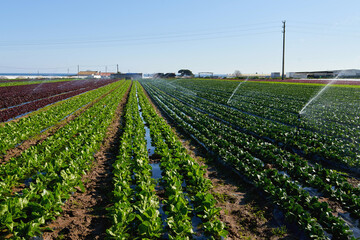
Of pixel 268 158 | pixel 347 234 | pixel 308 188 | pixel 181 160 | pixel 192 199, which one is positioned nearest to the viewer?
pixel 347 234

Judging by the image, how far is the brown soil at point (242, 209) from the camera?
188 inches

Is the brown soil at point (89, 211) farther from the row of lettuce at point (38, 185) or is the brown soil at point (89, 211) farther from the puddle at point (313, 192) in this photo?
the puddle at point (313, 192)

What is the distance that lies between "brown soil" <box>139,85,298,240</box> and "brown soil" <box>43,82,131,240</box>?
2.65m

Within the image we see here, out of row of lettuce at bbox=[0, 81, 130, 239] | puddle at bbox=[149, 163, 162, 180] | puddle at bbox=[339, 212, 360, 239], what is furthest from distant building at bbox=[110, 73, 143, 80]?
puddle at bbox=[339, 212, 360, 239]

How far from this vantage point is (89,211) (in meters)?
5.42

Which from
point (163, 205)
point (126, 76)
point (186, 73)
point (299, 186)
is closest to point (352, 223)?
point (299, 186)

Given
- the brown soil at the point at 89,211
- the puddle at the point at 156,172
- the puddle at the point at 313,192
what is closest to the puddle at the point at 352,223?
the puddle at the point at 313,192

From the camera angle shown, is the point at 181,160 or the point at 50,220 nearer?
the point at 50,220

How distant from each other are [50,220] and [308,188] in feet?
21.0

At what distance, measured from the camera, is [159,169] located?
7.89m

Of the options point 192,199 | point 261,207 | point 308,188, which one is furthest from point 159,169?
point 308,188

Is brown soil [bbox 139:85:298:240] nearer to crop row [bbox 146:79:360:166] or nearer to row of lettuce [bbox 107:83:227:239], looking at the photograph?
row of lettuce [bbox 107:83:227:239]

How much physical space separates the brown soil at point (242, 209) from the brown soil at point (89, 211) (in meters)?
2.65

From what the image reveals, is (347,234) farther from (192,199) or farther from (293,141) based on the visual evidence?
(293,141)
